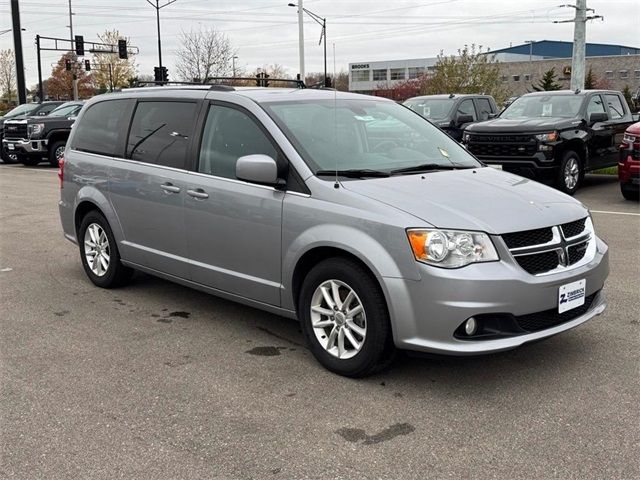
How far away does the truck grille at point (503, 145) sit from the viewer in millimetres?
12211

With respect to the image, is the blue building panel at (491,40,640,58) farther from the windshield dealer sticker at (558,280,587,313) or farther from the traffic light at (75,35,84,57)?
the windshield dealer sticker at (558,280,587,313)

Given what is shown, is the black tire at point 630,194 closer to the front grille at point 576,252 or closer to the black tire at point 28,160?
the front grille at point 576,252

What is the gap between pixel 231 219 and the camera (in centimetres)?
486

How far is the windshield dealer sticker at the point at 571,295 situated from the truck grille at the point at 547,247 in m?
0.13

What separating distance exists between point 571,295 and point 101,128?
4441 millimetres

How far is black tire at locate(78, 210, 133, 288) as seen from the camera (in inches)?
246

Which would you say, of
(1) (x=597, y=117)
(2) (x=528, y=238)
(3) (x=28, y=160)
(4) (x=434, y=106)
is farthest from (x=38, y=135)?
(2) (x=528, y=238)

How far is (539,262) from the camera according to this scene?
399 cm

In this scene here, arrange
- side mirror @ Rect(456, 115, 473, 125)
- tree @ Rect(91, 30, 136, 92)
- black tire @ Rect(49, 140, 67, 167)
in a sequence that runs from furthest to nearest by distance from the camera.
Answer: tree @ Rect(91, 30, 136, 92)
black tire @ Rect(49, 140, 67, 167)
side mirror @ Rect(456, 115, 473, 125)

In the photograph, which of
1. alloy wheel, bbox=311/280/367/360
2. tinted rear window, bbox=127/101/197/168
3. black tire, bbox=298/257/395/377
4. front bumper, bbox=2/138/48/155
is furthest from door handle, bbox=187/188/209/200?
front bumper, bbox=2/138/48/155

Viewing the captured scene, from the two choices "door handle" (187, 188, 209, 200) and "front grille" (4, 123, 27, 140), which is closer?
"door handle" (187, 188, 209, 200)

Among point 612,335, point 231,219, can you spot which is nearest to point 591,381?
point 612,335

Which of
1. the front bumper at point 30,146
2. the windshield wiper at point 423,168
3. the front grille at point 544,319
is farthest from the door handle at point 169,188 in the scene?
the front bumper at point 30,146

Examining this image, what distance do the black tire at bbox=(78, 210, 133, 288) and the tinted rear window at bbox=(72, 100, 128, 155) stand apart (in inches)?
24.4
